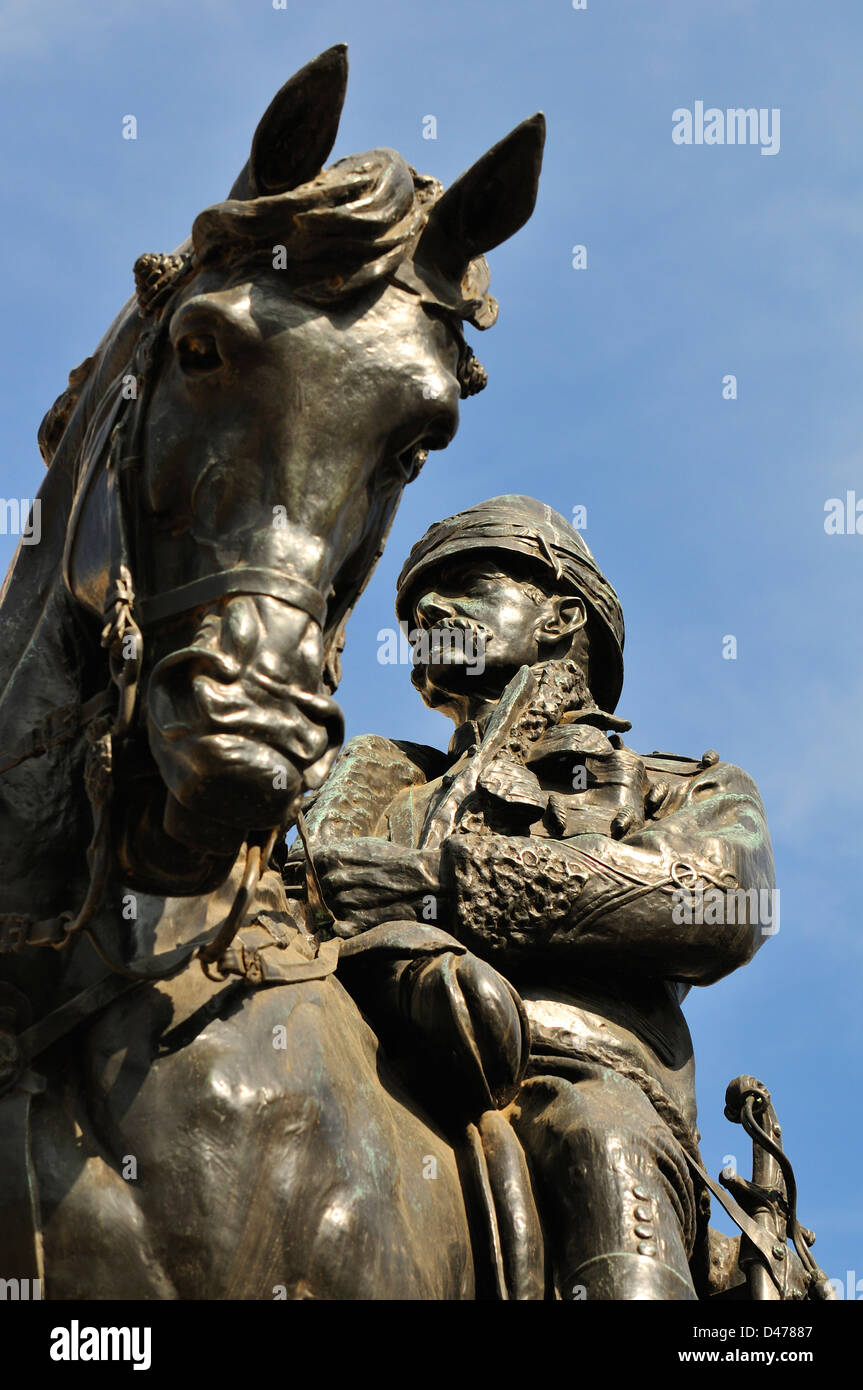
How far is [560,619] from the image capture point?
7.23m

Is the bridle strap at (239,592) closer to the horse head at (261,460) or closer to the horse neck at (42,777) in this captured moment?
the horse head at (261,460)

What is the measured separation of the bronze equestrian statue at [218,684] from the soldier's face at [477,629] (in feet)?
10.2

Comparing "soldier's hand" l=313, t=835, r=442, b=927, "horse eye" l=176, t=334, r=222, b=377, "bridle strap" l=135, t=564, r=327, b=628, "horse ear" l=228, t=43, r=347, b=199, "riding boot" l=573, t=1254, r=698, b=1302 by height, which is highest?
"horse ear" l=228, t=43, r=347, b=199

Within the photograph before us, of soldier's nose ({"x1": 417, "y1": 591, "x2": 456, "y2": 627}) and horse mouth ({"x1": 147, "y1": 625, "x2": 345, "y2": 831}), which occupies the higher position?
soldier's nose ({"x1": 417, "y1": 591, "x2": 456, "y2": 627})

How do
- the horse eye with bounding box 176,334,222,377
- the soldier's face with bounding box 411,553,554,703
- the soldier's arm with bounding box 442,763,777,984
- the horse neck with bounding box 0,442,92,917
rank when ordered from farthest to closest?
the soldier's face with bounding box 411,553,554,703 → the soldier's arm with bounding box 442,763,777,984 → the horse neck with bounding box 0,442,92,917 → the horse eye with bounding box 176,334,222,377

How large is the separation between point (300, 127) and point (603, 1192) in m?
2.74

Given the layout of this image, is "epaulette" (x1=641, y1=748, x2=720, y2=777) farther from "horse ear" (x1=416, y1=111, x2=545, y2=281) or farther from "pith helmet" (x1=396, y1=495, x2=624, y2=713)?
"horse ear" (x1=416, y1=111, x2=545, y2=281)

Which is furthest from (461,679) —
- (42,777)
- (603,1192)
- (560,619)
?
(42,777)

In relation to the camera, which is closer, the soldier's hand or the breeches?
the breeches

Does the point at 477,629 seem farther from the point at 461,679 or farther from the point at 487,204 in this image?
the point at 487,204

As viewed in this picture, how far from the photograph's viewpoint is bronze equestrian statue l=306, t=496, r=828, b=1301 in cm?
466

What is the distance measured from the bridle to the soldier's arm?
1.98 meters

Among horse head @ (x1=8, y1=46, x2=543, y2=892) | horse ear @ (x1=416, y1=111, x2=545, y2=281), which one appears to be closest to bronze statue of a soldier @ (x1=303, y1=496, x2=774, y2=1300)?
horse head @ (x1=8, y1=46, x2=543, y2=892)
